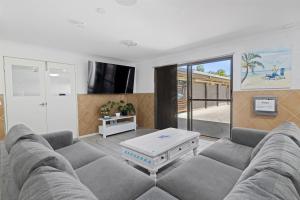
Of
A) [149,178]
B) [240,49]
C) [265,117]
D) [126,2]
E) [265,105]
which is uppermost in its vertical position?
[126,2]

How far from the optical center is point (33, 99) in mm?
3455

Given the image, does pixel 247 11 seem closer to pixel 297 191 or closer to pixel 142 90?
pixel 297 191

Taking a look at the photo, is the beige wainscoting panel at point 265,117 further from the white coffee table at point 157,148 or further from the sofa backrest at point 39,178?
the sofa backrest at point 39,178

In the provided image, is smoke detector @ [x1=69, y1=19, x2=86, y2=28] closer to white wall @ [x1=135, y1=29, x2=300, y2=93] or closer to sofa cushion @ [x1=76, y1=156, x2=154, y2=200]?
sofa cushion @ [x1=76, y1=156, x2=154, y2=200]

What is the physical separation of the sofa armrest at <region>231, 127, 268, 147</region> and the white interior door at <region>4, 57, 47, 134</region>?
4083mm

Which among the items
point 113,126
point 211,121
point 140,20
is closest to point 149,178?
point 140,20

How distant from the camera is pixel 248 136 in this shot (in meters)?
2.16

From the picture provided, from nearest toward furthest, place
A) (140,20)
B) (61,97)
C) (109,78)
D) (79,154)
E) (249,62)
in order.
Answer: (79,154)
(140,20)
(249,62)
(61,97)
(109,78)

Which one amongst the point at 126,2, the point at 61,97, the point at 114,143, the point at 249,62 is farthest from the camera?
the point at 61,97

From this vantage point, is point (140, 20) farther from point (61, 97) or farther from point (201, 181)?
point (61, 97)

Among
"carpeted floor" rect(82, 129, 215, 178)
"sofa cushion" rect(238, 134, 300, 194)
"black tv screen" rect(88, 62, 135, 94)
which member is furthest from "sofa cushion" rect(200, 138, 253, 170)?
"black tv screen" rect(88, 62, 135, 94)

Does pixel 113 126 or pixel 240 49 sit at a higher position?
pixel 240 49

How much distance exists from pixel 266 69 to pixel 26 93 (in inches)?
200

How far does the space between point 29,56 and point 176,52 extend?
355 cm
